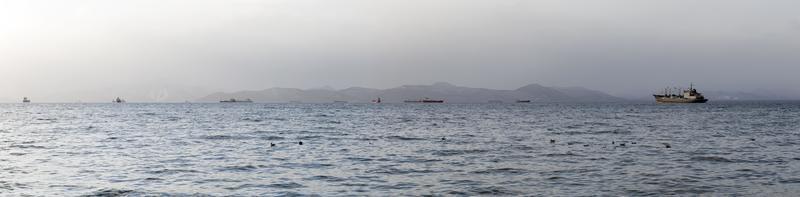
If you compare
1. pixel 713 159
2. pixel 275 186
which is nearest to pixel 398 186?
pixel 275 186

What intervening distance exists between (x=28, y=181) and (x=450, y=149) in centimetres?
2261

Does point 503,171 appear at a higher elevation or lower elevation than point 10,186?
higher

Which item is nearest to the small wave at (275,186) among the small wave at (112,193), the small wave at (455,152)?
the small wave at (112,193)

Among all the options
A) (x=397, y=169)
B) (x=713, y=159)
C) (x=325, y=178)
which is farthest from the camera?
(x=713, y=159)

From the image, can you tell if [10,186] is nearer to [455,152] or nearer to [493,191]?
[493,191]

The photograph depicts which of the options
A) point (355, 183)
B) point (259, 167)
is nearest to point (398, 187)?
point (355, 183)

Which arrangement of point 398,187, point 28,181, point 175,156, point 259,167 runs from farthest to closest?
point 175,156
point 259,167
point 28,181
point 398,187

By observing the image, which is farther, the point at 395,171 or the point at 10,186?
the point at 395,171

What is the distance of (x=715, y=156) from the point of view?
35469mm

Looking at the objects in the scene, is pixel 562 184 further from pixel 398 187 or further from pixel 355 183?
pixel 355 183

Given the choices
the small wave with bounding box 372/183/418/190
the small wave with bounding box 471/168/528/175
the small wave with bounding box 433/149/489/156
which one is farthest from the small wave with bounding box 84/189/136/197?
the small wave with bounding box 433/149/489/156

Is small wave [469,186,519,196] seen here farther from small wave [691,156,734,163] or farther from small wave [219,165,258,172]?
small wave [691,156,734,163]

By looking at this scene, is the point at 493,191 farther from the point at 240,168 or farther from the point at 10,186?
the point at 10,186

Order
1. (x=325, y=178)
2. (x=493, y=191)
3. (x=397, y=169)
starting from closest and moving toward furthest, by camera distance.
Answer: (x=493, y=191), (x=325, y=178), (x=397, y=169)
